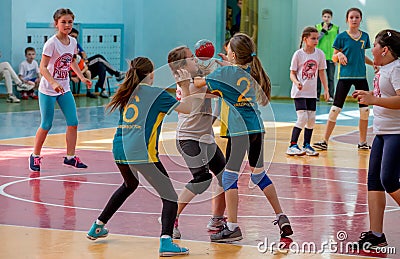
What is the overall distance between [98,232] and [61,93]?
3.86 meters

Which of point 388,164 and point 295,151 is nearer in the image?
point 388,164

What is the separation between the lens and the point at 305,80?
1230 centimetres

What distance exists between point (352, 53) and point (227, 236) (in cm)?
674

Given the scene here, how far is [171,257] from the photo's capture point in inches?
252

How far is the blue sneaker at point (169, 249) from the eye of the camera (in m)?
6.42

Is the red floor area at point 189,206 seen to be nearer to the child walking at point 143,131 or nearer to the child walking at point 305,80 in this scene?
the child walking at point 143,131

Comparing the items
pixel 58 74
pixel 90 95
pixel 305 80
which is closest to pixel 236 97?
pixel 58 74

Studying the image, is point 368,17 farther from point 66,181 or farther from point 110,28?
point 66,181

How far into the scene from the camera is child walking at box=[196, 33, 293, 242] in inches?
275

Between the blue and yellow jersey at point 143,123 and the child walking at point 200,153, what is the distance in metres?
0.61

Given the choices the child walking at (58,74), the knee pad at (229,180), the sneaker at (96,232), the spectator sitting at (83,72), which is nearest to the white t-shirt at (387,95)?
the knee pad at (229,180)

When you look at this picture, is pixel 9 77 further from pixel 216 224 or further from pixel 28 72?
pixel 216 224

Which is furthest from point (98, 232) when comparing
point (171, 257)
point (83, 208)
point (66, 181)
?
point (66, 181)

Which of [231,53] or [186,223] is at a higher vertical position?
[231,53]
